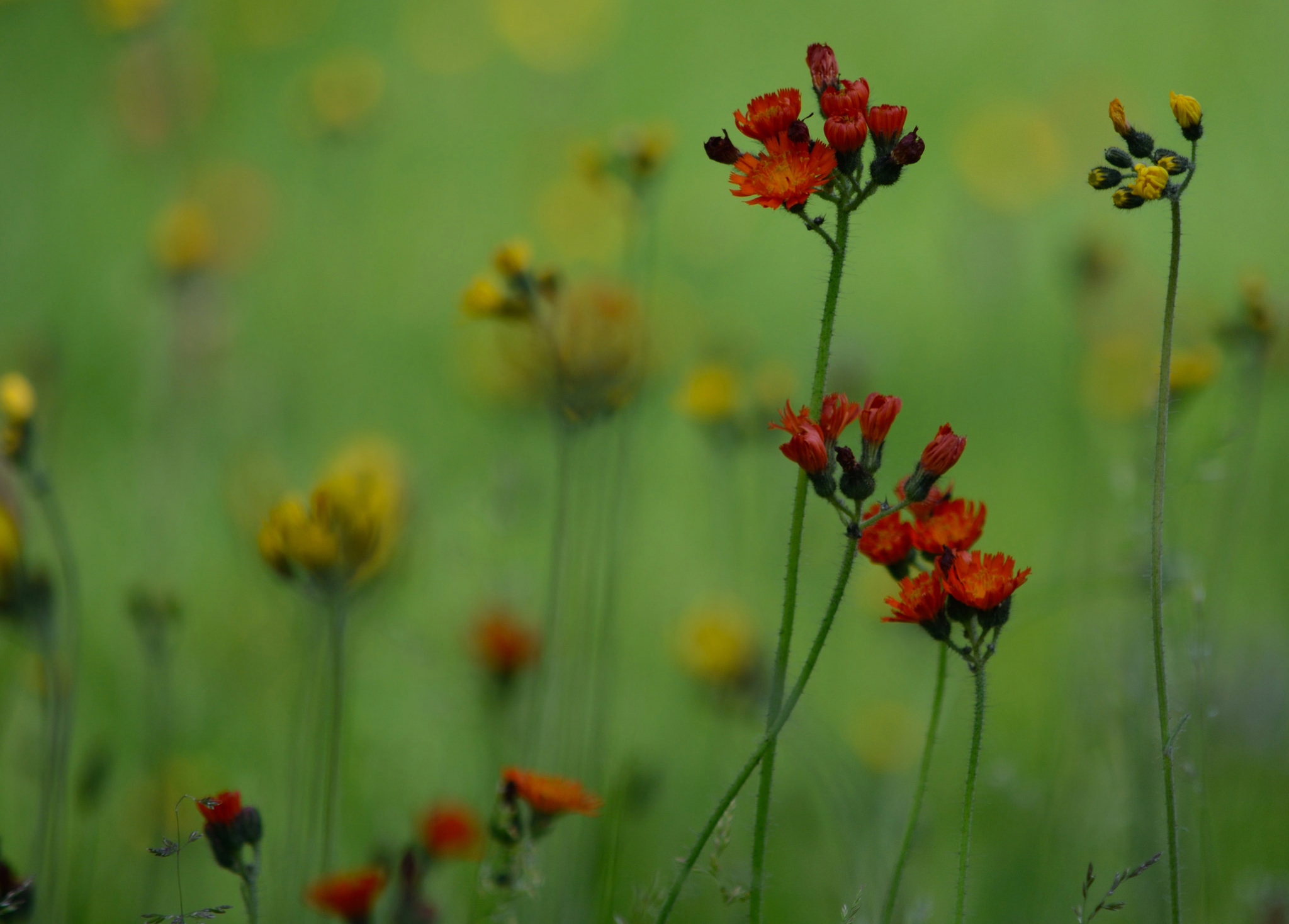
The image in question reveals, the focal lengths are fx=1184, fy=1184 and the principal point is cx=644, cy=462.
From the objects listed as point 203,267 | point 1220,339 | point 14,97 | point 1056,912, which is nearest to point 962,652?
point 1056,912

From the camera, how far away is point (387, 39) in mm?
5957

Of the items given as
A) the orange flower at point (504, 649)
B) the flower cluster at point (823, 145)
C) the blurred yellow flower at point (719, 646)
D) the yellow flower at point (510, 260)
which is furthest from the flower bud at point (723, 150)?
the blurred yellow flower at point (719, 646)

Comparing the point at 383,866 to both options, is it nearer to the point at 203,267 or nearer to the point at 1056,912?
the point at 1056,912

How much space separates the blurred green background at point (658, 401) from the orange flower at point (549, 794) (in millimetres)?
326

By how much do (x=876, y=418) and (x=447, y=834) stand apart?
850mm

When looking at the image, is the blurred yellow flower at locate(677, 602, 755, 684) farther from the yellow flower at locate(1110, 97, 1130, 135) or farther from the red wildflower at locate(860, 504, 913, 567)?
the yellow flower at locate(1110, 97, 1130, 135)

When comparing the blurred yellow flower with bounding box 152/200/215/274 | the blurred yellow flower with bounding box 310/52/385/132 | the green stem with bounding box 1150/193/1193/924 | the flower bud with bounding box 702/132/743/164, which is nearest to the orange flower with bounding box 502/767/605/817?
the green stem with bounding box 1150/193/1193/924

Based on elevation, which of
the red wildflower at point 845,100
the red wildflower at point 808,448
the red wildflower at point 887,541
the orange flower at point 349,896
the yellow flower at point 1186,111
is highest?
the yellow flower at point 1186,111

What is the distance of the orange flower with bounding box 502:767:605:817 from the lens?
1395 mm

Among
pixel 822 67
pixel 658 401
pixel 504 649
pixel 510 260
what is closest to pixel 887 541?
pixel 822 67

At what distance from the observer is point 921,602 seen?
1.23 meters

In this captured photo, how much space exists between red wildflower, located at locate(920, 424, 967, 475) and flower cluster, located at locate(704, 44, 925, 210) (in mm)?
258

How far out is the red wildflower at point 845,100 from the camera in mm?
1233

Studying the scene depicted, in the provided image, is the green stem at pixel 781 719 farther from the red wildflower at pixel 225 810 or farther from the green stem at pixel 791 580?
the red wildflower at pixel 225 810
